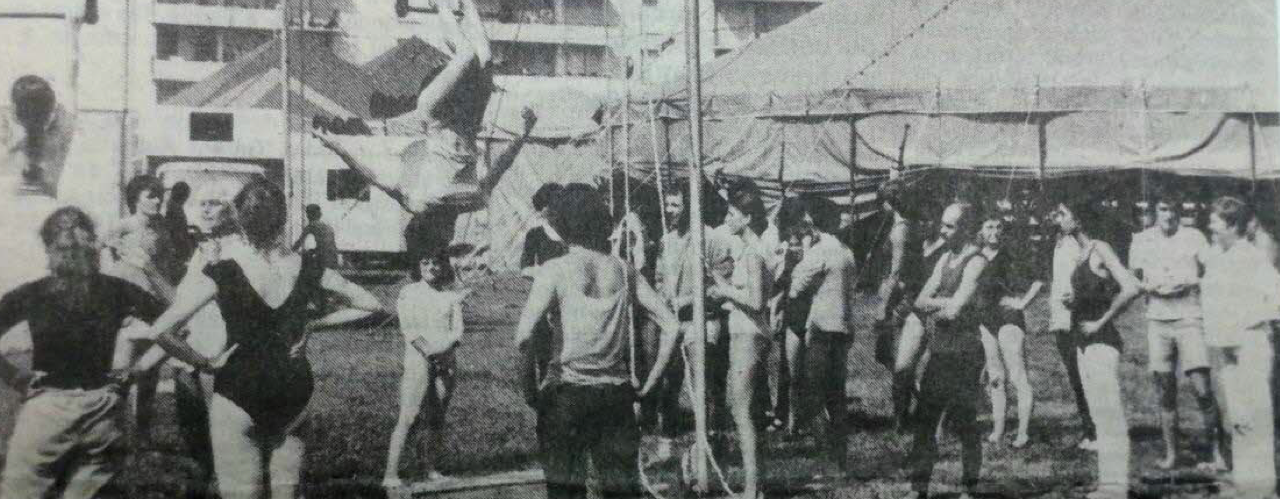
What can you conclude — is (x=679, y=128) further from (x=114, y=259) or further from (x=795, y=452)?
(x=114, y=259)

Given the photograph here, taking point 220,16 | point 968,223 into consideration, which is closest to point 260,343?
point 220,16

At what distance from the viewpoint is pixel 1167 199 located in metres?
4.04

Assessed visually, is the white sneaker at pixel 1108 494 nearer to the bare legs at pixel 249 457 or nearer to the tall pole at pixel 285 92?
the bare legs at pixel 249 457

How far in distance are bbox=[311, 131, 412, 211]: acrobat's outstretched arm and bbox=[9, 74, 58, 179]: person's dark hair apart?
936 millimetres

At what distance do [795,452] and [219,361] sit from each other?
2.12 m

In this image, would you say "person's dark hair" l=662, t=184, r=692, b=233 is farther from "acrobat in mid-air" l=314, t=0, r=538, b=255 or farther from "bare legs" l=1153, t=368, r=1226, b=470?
"bare legs" l=1153, t=368, r=1226, b=470

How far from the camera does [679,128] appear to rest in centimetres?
408

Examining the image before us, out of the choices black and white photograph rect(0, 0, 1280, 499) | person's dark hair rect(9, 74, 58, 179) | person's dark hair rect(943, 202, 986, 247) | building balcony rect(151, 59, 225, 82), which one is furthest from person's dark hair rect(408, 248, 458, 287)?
person's dark hair rect(943, 202, 986, 247)

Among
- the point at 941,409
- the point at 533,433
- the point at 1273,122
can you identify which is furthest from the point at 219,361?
the point at 1273,122

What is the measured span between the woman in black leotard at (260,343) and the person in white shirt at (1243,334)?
10.5 ft

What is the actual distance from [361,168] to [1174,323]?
320cm

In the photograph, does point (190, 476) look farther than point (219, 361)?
Yes

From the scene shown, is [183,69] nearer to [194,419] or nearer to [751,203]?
[194,419]

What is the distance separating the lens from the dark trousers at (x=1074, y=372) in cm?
398
